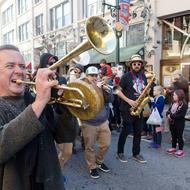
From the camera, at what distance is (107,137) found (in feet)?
15.6

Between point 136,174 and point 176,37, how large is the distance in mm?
9518

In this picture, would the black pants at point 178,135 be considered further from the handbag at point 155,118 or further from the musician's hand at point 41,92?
the musician's hand at point 41,92

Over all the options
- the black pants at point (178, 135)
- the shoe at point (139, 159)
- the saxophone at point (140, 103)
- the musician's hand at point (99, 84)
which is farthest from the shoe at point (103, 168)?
the black pants at point (178, 135)

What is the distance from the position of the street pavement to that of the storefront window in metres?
7.75

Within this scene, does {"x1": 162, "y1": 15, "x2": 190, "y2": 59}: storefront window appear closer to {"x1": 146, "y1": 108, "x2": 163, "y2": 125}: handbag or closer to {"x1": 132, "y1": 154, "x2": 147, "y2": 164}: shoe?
{"x1": 146, "y1": 108, "x2": 163, "y2": 125}: handbag

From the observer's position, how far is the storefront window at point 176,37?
41.4ft

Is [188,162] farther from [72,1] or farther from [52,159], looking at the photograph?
[72,1]

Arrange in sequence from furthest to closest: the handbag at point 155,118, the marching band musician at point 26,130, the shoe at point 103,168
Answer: the handbag at point 155,118 < the shoe at point 103,168 < the marching band musician at point 26,130

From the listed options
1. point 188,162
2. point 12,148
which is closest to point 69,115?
point 12,148

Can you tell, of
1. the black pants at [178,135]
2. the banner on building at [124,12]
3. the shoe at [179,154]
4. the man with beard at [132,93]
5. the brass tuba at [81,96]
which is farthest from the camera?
the banner on building at [124,12]

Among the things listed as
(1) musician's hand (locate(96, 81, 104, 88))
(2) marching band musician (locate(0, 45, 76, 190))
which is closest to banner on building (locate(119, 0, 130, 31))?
(1) musician's hand (locate(96, 81, 104, 88))

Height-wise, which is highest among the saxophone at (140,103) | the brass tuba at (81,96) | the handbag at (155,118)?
the brass tuba at (81,96)

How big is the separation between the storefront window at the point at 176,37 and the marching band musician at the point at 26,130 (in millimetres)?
11552

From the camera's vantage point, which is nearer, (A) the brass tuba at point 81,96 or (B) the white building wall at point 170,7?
(A) the brass tuba at point 81,96
